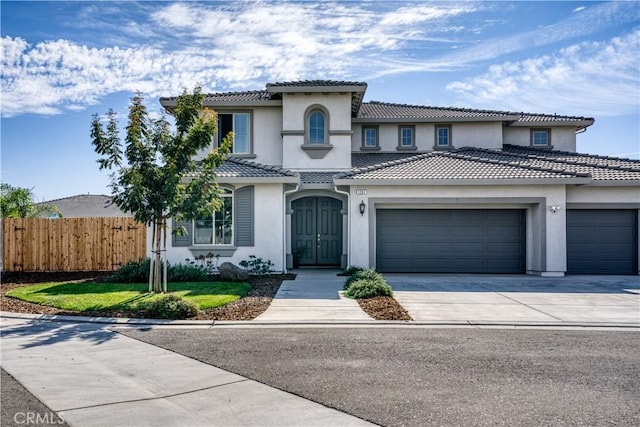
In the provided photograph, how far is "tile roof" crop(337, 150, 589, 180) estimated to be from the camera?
15812 mm

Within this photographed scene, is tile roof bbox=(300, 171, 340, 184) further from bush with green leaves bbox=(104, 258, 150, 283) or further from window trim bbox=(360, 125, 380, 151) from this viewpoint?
bush with green leaves bbox=(104, 258, 150, 283)

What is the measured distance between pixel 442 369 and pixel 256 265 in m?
10.3

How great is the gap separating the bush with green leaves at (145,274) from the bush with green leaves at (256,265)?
1.59 metres

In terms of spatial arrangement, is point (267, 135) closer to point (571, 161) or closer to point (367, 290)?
point (367, 290)

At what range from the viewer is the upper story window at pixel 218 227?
1628 cm

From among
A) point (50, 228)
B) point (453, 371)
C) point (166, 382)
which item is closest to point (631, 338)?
point (453, 371)

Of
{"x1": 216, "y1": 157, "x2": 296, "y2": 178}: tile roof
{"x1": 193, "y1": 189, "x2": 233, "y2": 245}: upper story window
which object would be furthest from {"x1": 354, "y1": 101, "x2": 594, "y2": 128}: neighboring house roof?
{"x1": 193, "y1": 189, "x2": 233, "y2": 245}: upper story window

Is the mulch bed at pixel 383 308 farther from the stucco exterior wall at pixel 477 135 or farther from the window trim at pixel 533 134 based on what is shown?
the window trim at pixel 533 134

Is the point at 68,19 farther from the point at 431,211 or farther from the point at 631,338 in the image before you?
the point at 631,338

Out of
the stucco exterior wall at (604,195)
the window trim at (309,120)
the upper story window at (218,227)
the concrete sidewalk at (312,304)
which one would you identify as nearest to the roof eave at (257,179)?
the upper story window at (218,227)

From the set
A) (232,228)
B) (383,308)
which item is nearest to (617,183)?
(383,308)

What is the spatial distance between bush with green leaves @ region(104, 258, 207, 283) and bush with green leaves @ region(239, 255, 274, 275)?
5.21 ft

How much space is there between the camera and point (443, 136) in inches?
821

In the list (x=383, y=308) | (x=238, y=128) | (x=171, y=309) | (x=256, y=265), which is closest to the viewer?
(x=171, y=309)
